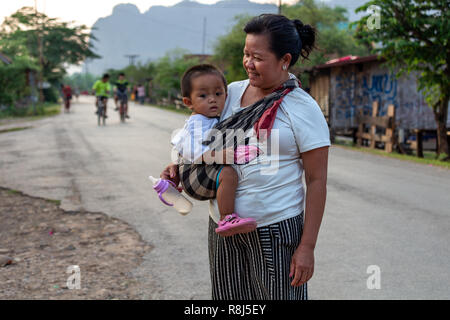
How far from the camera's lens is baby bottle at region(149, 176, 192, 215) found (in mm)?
2188

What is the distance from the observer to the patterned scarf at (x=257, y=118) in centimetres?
193

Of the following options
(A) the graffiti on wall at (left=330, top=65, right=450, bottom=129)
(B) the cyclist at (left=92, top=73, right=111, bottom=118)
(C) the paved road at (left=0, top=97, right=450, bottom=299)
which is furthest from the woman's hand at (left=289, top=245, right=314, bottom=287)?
(B) the cyclist at (left=92, top=73, right=111, bottom=118)

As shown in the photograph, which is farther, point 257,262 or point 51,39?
point 51,39

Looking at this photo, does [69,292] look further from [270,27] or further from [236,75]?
[236,75]

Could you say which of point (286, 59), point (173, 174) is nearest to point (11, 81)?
point (173, 174)

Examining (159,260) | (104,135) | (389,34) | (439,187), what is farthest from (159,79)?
(159,260)

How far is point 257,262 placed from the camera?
7.00 ft

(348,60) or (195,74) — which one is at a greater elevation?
(348,60)

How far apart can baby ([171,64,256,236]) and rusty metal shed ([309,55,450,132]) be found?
13167 mm

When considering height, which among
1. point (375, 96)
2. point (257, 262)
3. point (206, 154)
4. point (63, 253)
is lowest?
point (63, 253)

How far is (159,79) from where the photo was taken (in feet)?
146

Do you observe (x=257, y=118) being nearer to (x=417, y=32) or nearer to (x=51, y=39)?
(x=417, y=32)

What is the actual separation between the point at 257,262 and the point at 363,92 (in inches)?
633

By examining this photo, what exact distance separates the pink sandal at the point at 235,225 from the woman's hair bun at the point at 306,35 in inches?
30.1
